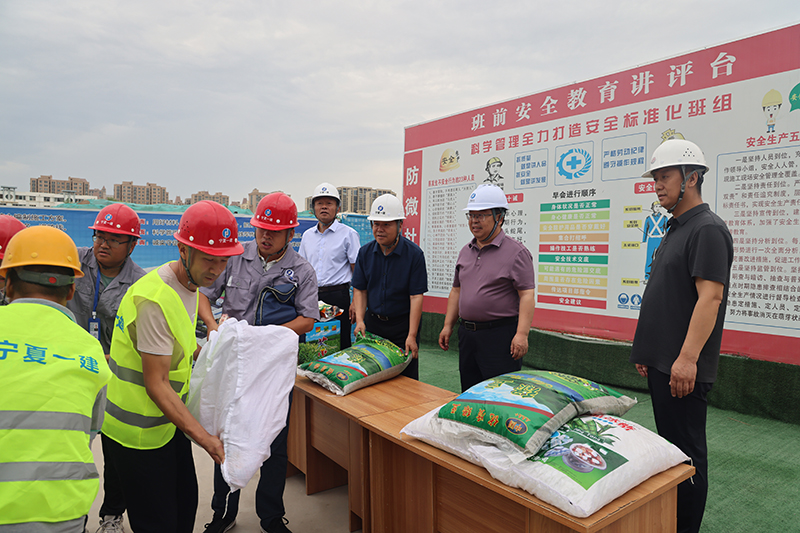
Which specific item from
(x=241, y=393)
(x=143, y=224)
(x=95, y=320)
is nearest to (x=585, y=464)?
(x=241, y=393)

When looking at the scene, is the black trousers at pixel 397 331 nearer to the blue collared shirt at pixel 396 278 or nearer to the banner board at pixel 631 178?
the blue collared shirt at pixel 396 278

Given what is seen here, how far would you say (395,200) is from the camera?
2.85 meters

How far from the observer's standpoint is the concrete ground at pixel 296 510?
226 cm

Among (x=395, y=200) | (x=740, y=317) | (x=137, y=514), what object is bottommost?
(x=137, y=514)

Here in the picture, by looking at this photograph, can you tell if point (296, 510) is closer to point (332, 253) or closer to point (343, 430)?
point (343, 430)

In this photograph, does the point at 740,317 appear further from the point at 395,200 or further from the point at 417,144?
the point at 417,144

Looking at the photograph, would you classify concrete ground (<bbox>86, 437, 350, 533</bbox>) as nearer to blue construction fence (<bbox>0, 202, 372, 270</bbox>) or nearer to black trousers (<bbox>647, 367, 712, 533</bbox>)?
black trousers (<bbox>647, 367, 712, 533</bbox>)

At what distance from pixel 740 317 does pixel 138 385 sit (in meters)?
4.00

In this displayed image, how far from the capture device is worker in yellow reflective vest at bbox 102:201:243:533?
1313 millimetres

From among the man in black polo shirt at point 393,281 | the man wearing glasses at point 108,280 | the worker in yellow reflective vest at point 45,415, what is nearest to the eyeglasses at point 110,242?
the man wearing glasses at point 108,280

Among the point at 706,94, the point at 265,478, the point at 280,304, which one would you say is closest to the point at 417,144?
the point at 706,94

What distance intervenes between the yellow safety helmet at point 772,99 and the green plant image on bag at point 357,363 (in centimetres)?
328

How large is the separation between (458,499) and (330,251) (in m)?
2.58

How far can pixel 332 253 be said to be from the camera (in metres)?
3.89
